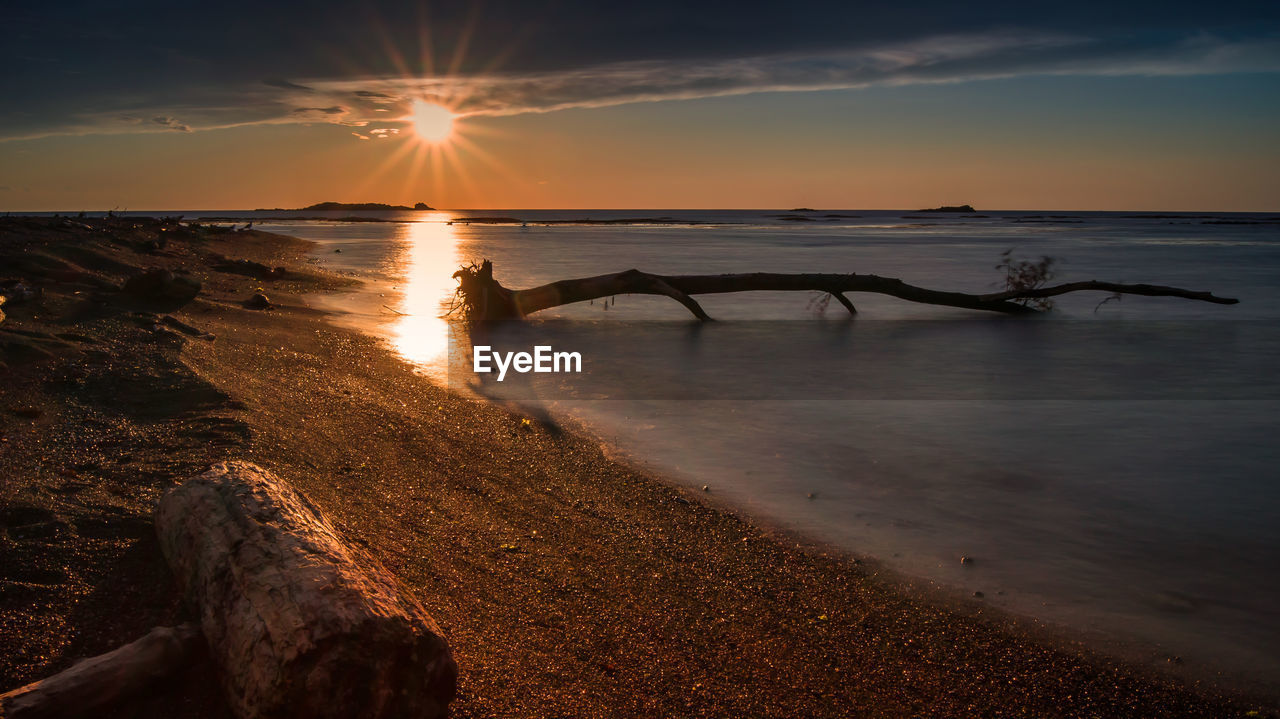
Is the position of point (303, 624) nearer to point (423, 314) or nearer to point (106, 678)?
point (106, 678)

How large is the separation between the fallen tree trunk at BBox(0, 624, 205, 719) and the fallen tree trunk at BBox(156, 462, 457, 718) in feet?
0.35

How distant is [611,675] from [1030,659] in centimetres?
198

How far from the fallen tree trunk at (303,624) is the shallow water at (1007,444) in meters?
2.95

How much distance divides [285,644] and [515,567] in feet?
5.66

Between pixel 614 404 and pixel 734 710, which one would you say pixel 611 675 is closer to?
pixel 734 710

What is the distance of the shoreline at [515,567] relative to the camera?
3146mm

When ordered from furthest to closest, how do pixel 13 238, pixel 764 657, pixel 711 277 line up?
1. pixel 711 277
2. pixel 13 238
3. pixel 764 657

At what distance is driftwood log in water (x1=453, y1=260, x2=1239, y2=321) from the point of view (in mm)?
15227

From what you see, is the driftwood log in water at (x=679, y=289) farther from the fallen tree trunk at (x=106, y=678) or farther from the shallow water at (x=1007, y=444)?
the fallen tree trunk at (x=106, y=678)

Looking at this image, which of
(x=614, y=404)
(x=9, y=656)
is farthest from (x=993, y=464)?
(x=9, y=656)

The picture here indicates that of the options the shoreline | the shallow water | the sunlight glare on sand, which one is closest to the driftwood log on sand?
the shoreline

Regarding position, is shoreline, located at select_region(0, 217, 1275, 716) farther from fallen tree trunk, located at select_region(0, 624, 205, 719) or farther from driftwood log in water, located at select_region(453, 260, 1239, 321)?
driftwood log in water, located at select_region(453, 260, 1239, 321)

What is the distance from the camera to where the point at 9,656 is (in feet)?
9.15

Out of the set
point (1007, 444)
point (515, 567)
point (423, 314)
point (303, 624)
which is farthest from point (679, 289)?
point (303, 624)
